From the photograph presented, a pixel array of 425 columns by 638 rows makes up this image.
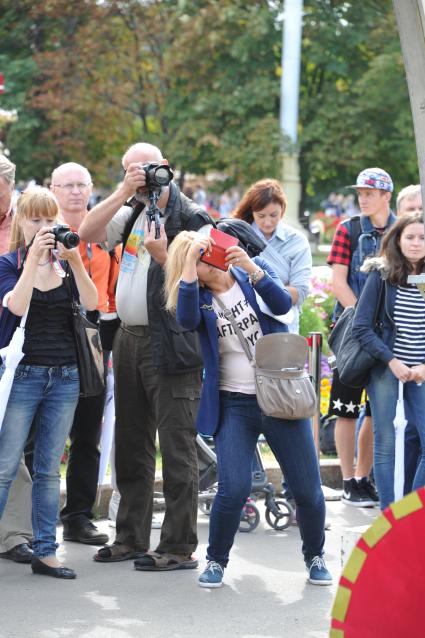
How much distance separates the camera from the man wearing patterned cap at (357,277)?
26.6 feet

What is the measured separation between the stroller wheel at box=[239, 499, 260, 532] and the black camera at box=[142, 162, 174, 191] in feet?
7.32

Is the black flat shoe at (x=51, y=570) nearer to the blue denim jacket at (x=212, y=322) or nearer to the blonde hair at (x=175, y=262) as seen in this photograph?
the blue denim jacket at (x=212, y=322)

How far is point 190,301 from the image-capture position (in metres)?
5.70

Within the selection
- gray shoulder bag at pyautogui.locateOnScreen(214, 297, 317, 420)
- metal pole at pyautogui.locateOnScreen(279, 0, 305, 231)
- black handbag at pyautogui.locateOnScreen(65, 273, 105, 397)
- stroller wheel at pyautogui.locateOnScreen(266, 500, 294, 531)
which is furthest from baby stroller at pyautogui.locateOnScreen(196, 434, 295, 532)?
metal pole at pyautogui.locateOnScreen(279, 0, 305, 231)

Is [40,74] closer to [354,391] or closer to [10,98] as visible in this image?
[10,98]

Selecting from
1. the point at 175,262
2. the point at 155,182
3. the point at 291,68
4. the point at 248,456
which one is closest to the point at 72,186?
the point at 155,182

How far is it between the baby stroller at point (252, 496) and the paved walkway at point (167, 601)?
1.55 ft

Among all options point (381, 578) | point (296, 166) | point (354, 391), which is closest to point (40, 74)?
point (296, 166)

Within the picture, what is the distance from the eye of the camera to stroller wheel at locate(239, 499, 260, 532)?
736cm

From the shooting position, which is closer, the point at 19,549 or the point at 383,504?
the point at 19,549

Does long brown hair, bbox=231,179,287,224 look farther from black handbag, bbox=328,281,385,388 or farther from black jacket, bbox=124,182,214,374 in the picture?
black jacket, bbox=124,182,214,374

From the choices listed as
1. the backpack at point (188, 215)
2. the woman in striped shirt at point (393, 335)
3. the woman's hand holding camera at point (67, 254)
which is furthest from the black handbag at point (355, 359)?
the woman's hand holding camera at point (67, 254)

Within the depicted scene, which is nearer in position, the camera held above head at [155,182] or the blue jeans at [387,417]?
the camera held above head at [155,182]

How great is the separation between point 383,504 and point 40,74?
23.8 metres
